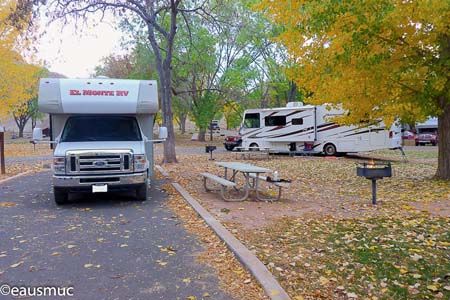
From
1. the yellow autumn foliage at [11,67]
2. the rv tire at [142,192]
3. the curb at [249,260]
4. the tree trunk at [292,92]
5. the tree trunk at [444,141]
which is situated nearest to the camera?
the curb at [249,260]

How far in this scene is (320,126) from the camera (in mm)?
22766

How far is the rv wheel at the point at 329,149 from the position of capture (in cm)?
2267

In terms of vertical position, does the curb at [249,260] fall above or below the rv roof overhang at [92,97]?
below

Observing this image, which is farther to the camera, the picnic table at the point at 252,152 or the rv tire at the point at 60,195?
the picnic table at the point at 252,152

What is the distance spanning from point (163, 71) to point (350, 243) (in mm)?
14283

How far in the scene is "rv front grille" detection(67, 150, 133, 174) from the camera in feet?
25.9

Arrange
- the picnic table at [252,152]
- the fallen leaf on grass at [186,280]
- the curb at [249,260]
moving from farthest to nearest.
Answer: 1. the picnic table at [252,152]
2. the fallen leaf on grass at [186,280]
3. the curb at [249,260]

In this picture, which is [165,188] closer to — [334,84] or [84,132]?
[84,132]

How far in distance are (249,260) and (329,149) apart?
19.3 m

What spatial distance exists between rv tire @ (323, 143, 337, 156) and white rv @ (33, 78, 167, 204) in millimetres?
15288

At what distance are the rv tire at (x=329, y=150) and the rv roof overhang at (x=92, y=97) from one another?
1577 cm

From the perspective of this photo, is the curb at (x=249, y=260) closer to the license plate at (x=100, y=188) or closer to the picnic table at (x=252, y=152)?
the license plate at (x=100, y=188)

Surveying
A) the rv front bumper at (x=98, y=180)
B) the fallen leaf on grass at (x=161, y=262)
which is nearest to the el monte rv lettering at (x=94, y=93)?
the rv front bumper at (x=98, y=180)

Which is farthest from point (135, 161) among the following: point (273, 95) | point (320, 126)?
point (273, 95)
